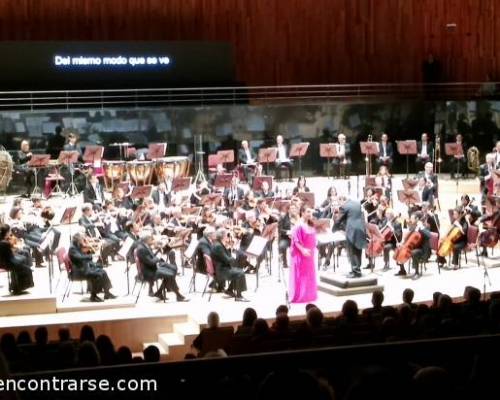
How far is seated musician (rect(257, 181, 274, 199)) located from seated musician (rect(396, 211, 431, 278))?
2863 millimetres

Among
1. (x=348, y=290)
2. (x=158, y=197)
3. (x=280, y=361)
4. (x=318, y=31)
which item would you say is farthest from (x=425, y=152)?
(x=280, y=361)

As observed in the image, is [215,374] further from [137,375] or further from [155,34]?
[155,34]

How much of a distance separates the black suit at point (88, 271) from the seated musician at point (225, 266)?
5.12 ft

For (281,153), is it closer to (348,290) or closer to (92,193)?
(92,193)

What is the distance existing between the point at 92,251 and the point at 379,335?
6.14 m

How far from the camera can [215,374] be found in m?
2.11

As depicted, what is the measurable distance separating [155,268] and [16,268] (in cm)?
194

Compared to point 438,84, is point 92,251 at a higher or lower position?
lower

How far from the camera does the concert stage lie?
10742 mm

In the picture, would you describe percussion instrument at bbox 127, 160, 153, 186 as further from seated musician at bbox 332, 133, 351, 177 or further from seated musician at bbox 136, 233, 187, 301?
seated musician at bbox 136, 233, 187, 301

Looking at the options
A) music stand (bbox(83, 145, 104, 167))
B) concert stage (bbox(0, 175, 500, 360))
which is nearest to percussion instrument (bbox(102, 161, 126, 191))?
music stand (bbox(83, 145, 104, 167))

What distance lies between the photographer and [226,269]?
11766mm

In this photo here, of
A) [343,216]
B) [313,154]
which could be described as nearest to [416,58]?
[313,154]

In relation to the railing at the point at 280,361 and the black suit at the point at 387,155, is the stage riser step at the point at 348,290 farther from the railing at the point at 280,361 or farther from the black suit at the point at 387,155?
the railing at the point at 280,361
